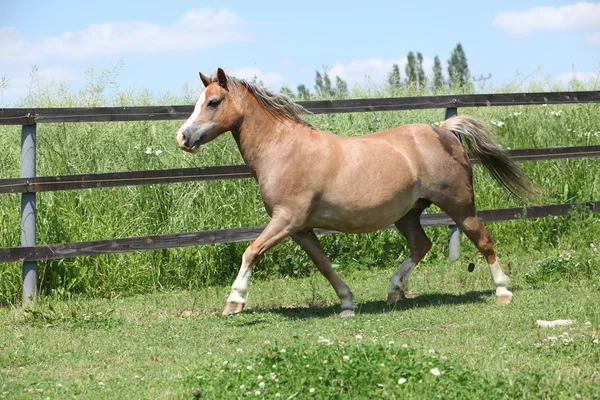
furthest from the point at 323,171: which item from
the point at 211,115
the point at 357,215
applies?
the point at 211,115

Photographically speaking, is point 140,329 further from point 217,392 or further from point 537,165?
point 537,165

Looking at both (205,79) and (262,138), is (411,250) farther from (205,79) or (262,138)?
(205,79)

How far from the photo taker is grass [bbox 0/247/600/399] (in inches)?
175

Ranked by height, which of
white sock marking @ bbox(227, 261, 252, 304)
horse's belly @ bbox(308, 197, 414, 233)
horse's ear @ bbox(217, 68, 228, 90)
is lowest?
white sock marking @ bbox(227, 261, 252, 304)

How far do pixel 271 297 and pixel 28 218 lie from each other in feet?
8.65

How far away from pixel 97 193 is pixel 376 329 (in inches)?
181

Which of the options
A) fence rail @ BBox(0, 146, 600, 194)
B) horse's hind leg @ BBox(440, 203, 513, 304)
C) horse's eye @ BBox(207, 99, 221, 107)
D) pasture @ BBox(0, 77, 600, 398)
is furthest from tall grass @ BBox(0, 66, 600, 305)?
horse's eye @ BBox(207, 99, 221, 107)

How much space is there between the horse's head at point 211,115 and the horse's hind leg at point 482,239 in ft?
7.31

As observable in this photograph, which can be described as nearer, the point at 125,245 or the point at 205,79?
the point at 205,79

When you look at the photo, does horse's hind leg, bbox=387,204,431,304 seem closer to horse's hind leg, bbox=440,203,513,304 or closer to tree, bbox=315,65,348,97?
horse's hind leg, bbox=440,203,513,304

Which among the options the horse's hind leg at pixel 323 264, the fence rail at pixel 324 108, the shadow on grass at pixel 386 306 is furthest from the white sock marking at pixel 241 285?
the fence rail at pixel 324 108

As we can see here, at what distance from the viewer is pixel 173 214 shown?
9945mm

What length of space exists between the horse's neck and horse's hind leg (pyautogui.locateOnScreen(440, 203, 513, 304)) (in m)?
1.70

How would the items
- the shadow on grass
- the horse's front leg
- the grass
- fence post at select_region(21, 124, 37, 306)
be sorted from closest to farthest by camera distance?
the grass < the horse's front leg < the shadow on grass < fence post at select_region(21, 124, 37, 306)
